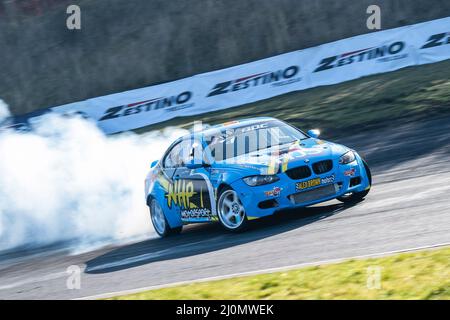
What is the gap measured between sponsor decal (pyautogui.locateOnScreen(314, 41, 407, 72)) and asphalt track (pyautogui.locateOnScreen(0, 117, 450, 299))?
10.2 m

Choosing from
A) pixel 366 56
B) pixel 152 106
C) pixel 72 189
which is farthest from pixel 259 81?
pixel 72 189

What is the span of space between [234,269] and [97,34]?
27.4 meters

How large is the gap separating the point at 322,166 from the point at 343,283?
401 centimetres

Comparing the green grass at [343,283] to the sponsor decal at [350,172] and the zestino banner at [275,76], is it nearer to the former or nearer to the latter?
the sponsor decal at [350,172]

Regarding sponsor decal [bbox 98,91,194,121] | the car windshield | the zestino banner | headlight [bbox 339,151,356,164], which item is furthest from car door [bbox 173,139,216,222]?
sponsor decal [bbox 98,91,194,121]

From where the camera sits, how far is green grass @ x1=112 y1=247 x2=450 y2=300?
6035mm

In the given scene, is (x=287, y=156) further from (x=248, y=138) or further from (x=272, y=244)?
(x=272, y=244)

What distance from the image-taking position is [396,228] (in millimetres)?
8688

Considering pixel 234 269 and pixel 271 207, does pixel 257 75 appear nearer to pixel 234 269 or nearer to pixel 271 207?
pixel 271 207

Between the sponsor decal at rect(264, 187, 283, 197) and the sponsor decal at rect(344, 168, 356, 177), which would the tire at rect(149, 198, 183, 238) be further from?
the sponsor decal at rect(344, 168, 356, 177)

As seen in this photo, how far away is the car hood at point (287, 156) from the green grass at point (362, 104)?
7.42 meters

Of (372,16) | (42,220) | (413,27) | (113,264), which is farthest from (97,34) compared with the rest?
(113,264)
